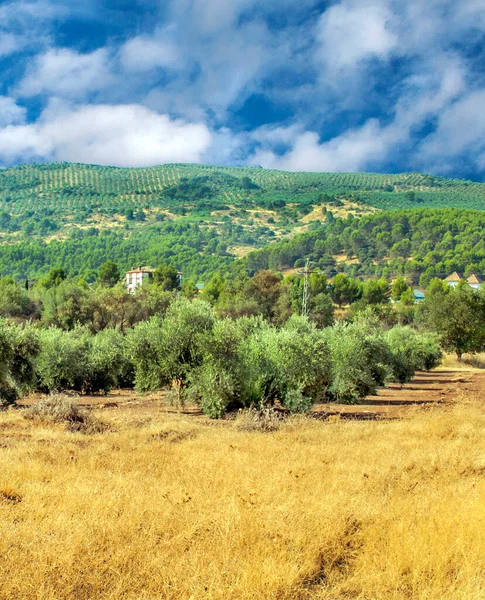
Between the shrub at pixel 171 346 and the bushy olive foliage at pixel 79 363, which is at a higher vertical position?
the shrub at pixel 171 346

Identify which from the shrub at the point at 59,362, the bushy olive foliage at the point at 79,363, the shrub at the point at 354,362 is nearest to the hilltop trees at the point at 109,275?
the bushy olive foliage at the point at 79,363

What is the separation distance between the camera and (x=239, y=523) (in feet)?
22.9

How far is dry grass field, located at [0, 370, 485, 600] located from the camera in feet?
18.4

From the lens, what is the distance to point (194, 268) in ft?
509

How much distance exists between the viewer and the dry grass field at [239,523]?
18.4ft

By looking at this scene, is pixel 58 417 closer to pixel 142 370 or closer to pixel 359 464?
pixel 142 370

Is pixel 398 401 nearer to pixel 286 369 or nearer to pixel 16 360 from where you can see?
pixel 286 369

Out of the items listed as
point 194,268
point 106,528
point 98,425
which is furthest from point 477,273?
point 106,528

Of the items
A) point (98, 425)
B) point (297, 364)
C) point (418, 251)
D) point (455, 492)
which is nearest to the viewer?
point (455, 492)

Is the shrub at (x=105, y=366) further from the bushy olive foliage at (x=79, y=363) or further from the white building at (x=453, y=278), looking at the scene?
the white building at (x=453, y=278)

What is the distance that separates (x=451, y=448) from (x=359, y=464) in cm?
337

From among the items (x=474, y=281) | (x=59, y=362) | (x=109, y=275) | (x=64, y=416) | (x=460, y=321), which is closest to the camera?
(x=64, y=416)

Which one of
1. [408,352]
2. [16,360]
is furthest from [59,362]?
[408,352]

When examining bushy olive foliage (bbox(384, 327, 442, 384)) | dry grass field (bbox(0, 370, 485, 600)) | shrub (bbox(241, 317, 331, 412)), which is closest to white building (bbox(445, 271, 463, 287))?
bushy olive foliage (bbox(384, 327, 442, 384))
